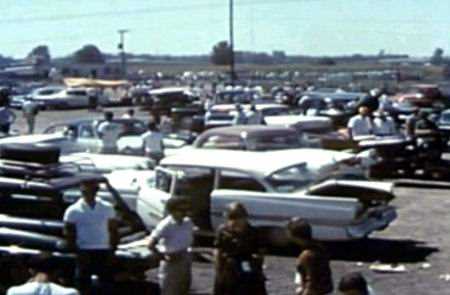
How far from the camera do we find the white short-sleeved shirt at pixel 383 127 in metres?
27.9

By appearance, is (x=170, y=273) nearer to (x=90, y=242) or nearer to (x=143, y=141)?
(x=90, y=242)

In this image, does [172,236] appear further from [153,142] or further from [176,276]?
[153,142]

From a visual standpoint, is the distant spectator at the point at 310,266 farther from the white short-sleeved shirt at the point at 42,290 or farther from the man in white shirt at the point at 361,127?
the man in white shirt at the point at 361,127

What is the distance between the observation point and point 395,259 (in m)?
17.8

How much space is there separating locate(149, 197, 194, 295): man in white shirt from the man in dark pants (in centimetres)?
59

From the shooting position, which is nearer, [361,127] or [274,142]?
[274,142]

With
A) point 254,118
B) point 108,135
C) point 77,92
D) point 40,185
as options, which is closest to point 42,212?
point 40,185

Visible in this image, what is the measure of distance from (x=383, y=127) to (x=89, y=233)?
1575 cm

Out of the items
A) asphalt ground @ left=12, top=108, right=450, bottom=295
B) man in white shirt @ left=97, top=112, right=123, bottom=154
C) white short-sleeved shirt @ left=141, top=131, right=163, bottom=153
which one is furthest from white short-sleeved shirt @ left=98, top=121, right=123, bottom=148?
asphalt ground @ left=12, top=108, right=450, bottom=295

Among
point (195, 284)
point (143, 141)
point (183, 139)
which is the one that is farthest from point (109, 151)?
point (195, 284)

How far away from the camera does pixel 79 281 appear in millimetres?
13148

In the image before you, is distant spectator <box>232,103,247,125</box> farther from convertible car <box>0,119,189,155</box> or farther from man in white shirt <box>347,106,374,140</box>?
man in white shirt <box>347,106,374,140</box>

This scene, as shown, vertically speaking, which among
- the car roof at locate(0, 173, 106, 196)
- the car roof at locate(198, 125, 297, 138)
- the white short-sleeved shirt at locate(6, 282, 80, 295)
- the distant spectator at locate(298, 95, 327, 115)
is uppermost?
the white short-sleeved shirt at locate(6, 282, 80, 295)

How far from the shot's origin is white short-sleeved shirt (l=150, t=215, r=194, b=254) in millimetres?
12664
